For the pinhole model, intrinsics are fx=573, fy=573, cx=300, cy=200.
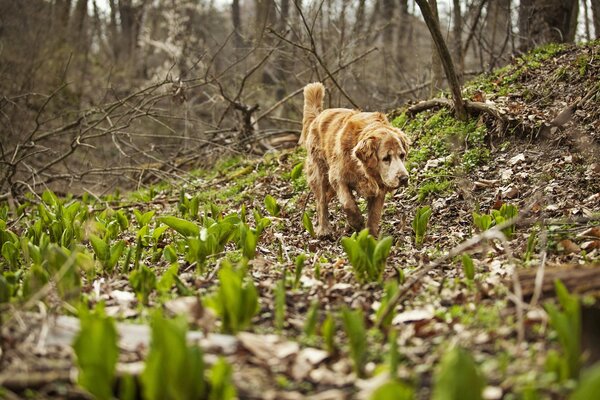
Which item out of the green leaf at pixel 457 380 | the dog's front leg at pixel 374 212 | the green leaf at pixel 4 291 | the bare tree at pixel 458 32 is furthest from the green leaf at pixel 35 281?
the bare tree at pixel 458 32

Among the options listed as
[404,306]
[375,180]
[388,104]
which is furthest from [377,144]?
[388,104]

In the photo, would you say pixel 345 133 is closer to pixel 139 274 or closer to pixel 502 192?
pixel 502 192

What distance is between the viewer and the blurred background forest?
373 inches

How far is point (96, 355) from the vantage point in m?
2.15

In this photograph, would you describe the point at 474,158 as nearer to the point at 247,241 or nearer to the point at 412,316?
the point at 247,241

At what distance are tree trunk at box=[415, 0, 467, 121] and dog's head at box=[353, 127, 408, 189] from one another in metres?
1.70

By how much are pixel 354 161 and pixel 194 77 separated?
30.5 ft

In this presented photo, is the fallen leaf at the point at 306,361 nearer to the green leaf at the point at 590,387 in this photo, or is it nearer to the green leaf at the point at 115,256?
the green leaf at the point at 590,387

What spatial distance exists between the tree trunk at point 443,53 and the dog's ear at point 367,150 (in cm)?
178

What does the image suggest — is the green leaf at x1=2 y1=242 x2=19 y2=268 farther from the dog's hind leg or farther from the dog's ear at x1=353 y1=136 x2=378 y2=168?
the dog's ear at x1=353 y1=136 x2=378 y2=168

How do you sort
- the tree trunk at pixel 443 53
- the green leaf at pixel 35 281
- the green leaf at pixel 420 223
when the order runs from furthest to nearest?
the tree trunk at pixel 443 53, the green leaf at pixel 420 223, the green leaf at pixel 35 281

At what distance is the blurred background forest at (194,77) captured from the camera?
9.48m

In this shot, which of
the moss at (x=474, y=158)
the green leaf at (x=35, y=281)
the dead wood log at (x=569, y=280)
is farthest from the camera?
the moss at (x=474, y=158)

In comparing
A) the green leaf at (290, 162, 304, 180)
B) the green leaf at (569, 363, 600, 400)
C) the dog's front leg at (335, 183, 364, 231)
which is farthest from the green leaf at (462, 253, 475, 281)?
the green leaf at (290, 162, 304, 180)
